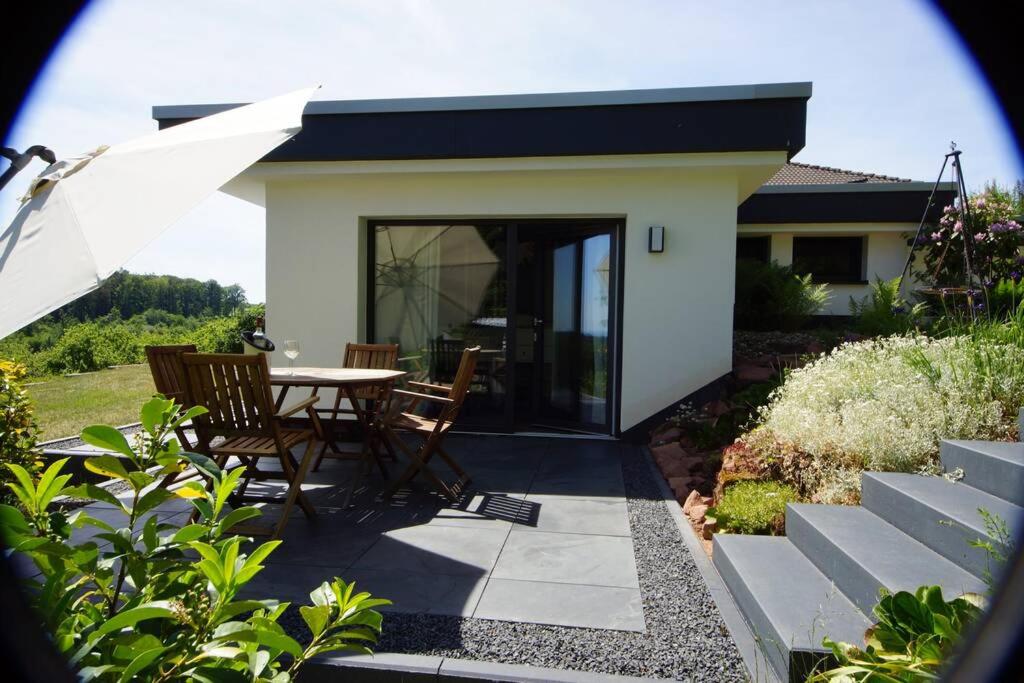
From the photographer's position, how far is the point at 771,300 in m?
8.75

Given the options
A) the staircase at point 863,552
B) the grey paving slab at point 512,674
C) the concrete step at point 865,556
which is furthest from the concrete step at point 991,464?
the grey paving slab at point 512,674

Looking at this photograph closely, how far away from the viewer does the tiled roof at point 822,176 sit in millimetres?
12533

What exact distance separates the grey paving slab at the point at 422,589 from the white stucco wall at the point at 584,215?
12.9 ft

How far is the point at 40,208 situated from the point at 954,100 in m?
2.64

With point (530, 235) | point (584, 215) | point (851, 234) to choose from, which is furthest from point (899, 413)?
point (851, 234)

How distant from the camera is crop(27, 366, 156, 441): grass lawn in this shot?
7625 millimetres

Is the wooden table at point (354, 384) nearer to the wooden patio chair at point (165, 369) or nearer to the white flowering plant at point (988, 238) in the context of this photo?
the wooden patio chair at point (165, 369)

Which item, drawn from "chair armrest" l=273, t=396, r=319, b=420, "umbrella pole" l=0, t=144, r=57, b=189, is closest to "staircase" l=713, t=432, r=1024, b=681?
"umbrella pole" l=0, t=144, r=57, b=189

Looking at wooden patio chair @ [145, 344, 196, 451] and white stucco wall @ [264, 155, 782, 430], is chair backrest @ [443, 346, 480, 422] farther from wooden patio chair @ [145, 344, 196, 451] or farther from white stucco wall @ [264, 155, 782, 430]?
white stucco wall @ [264, 155, 782, 430]

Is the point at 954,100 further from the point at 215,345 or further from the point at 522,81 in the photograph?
the point at 215,345

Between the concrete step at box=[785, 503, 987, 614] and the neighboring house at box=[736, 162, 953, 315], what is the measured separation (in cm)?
806

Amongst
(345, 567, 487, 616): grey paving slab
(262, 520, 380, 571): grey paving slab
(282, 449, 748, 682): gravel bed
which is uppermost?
(282, 449, 748, 682): gravel bed

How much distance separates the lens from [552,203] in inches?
257

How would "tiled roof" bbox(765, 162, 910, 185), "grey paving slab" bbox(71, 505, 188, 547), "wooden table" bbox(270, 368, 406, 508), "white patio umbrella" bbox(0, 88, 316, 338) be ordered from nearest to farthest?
"white patio umbrella" bbox(0, 88, 316, 338) → "grey paving slab" bbox(71, 505, 188, 547) → "wooden table" bbox(270, 368, 406, 508) → "tiled roof" bbox(765, 162, 910, 185)
